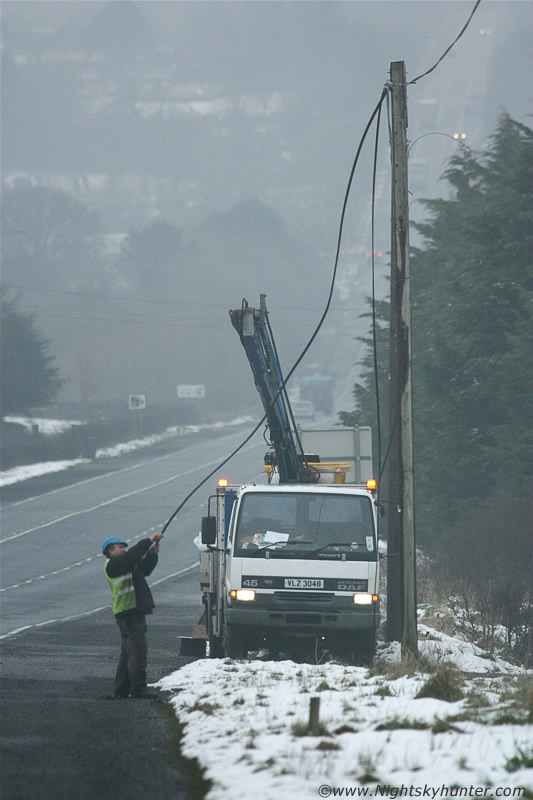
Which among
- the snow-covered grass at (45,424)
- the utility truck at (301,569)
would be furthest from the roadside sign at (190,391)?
the utility truck at (301,569)

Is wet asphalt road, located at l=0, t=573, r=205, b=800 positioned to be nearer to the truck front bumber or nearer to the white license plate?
the truck front bumber

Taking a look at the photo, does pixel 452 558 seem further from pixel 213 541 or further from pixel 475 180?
pixel 475 180

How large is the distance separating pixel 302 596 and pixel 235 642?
3.68ft

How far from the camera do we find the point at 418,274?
4550 cm

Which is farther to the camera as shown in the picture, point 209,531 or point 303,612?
point 209,531

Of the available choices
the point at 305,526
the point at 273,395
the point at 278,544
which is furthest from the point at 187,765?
the point at 273,395

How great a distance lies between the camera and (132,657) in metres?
11.6

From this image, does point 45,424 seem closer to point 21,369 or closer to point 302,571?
point 21,369

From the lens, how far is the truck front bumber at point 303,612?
611 inches

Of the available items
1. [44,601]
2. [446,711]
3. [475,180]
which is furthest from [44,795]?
[475,180]

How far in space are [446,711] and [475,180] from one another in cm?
3685

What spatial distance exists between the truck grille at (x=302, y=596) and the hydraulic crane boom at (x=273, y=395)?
300 centimetres

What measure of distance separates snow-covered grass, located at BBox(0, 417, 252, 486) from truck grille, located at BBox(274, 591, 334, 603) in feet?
155

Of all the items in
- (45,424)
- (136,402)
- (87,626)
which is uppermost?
(136,402)
